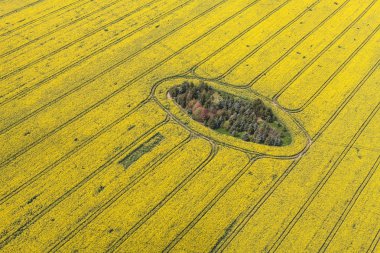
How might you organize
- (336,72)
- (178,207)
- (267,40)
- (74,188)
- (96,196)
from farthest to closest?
(267,40) < (336,72) < (74,188) < (96,196) < (178,207)

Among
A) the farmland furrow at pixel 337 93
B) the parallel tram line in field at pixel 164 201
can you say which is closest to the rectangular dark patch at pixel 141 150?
the parallel tram line in field at pixel 164 201

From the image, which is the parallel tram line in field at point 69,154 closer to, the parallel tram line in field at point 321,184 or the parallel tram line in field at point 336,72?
the parallel tram line in field at point 336,72

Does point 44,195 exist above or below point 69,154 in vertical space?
below

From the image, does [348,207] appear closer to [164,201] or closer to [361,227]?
[361,227]

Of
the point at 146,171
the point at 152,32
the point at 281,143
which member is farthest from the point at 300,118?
the point at 152,32

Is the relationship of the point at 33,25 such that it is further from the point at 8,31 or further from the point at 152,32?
the point at 152,32

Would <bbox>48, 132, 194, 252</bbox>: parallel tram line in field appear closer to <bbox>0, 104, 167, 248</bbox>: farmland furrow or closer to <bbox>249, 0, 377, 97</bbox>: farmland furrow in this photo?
<bbox>0, 104, 167, 248</bbox>: farmland furrow

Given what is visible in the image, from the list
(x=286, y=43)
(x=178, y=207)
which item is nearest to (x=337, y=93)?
(x=286, y=43)
